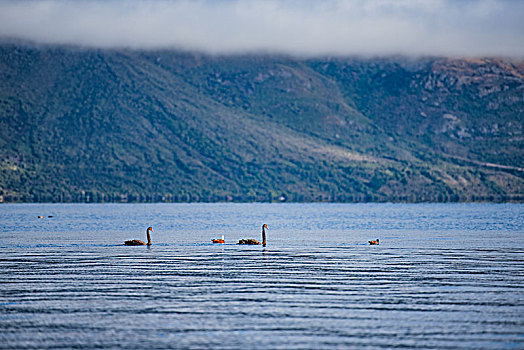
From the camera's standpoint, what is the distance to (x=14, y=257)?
73.6 metres

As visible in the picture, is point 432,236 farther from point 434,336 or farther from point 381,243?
point 434,336

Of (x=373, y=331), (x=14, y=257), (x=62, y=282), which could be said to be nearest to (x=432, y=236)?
(x=14, y=257)

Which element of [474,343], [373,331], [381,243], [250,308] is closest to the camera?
[474,343]

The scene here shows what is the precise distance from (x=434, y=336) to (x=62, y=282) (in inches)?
1119

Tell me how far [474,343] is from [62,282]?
30463 millimetres

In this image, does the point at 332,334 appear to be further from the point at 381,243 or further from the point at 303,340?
the point at 381,243

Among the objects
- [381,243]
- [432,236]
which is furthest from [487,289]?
[432,236]

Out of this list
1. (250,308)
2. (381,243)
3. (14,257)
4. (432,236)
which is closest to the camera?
(250,308)

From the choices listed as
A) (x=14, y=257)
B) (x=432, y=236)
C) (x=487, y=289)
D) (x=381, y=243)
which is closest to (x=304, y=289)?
(x=487, y=289)

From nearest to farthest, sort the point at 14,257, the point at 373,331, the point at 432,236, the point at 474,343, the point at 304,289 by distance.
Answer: the point at 474,343
the point at 373,331
the point at 304,289
the point at 14,257
the point at 432,236

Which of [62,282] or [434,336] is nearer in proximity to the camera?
[434,336]

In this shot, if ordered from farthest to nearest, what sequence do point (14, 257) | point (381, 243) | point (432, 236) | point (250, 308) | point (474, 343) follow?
point (432, 236)
point (381, 243)
point (14, 257)
point (250, 308)
point (474, 343)

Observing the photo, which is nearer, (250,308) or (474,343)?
(474,343)

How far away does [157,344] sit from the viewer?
114 ft
